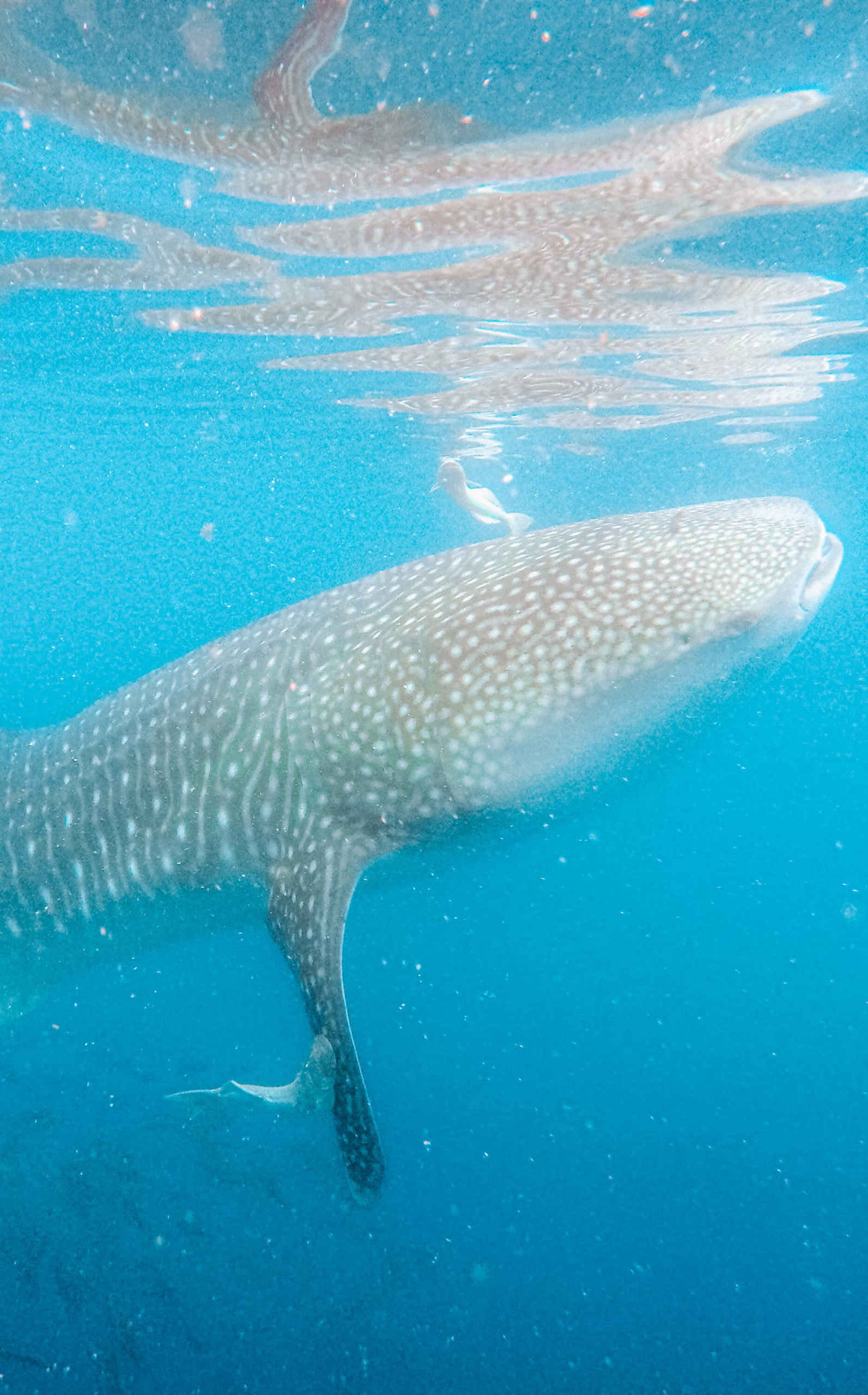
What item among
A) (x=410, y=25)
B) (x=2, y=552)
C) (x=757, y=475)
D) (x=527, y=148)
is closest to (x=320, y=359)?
(x=527, y=148)

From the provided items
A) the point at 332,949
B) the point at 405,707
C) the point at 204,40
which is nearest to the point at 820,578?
the point at 405,707

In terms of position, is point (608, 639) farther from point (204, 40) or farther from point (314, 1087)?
point (204, 40)

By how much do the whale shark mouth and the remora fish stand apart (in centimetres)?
1

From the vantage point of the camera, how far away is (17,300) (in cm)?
1006

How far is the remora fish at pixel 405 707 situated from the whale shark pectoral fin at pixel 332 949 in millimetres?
10

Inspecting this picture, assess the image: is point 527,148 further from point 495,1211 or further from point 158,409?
point 158,409

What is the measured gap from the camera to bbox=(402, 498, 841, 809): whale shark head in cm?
361

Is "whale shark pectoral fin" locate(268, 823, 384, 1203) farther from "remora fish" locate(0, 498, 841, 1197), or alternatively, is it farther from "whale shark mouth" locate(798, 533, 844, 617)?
"whale shark mouth" locate(798, 533, 844, 617)

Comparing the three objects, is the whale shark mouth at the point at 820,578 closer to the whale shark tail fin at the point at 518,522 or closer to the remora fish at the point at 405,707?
the remora fish at the point at 405,707

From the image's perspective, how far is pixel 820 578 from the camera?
3707 millimetres

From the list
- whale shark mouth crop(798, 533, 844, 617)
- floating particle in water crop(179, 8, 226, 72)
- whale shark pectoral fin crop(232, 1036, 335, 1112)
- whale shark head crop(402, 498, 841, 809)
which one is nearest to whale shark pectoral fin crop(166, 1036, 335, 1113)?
whale shark pectoral fin crop(232, 1036, 335, 1112)

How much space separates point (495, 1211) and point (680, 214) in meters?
11.7

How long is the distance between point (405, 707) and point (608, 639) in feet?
3.50

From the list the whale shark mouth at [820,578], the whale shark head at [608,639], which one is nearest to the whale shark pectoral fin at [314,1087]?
the whale shark head at [608,639]
